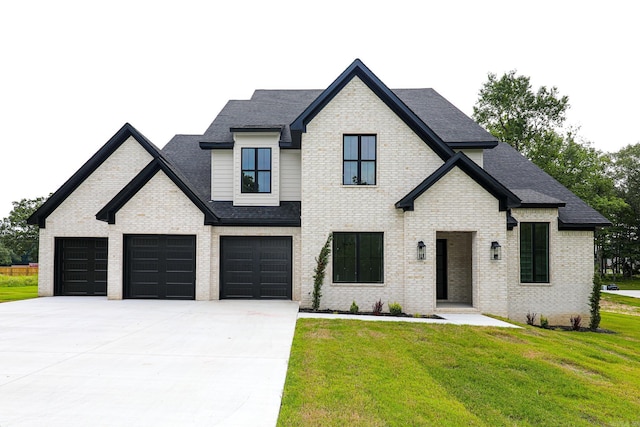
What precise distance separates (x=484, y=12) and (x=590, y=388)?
2171 centimetres

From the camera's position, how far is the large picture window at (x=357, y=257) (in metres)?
13.2

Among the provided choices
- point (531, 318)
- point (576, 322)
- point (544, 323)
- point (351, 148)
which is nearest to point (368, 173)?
point (351, 148)

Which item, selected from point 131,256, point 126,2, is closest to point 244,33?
point 126,2

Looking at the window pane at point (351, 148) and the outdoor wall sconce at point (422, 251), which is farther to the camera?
the window pane at point (351, 148)

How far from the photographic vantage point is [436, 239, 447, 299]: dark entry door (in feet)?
47.7

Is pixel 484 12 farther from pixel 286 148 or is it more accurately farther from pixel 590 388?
pixel 590 388

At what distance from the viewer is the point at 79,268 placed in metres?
15.3

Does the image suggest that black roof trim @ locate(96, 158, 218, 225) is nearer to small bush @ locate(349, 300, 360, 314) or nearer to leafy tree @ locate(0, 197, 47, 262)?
small bush @ locate(349, 300, 360, 314)

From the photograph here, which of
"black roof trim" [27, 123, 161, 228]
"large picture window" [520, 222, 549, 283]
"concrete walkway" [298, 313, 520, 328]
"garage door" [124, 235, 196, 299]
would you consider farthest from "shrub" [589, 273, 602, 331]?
"black roof trim" [27, 123, 161, 228]

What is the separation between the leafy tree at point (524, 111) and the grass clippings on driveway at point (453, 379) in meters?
30.4

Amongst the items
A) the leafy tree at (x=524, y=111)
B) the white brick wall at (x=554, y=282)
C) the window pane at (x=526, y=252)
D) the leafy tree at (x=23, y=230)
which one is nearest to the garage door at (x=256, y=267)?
the white brick wall at (x=554, y=282)

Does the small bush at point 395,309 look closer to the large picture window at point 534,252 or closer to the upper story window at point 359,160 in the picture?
the upper story window at point 359,160

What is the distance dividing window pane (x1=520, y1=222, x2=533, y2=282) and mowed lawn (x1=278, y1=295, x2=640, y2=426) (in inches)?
183

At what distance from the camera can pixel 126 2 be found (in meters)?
20.5
